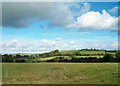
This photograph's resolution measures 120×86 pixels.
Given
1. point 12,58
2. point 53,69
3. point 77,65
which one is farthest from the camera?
point 77,65

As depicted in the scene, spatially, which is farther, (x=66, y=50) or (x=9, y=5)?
(x=66, y=50)

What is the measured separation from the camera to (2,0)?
15.3m

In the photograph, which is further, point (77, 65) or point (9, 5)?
point (77, 65)

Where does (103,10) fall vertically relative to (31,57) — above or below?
above

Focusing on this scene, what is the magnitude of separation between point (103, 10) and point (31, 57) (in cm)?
748

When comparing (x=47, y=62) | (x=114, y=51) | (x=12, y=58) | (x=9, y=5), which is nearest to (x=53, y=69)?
(x=47, y=62)

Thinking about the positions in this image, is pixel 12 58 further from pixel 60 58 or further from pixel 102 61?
pixel 102 61

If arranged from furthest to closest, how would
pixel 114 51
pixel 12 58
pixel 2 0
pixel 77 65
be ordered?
pixel 77 65 → pixel 12 58 → pixel 114 51 → pixel 2 0

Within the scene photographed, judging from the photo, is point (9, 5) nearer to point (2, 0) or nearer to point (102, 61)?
point (2, 0)

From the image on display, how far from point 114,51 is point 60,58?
5801 mm

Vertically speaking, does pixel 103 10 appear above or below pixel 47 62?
above

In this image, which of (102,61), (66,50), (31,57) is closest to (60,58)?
(66,50)

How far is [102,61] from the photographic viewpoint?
74.4ft

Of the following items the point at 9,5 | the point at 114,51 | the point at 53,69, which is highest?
the point at 9,5
